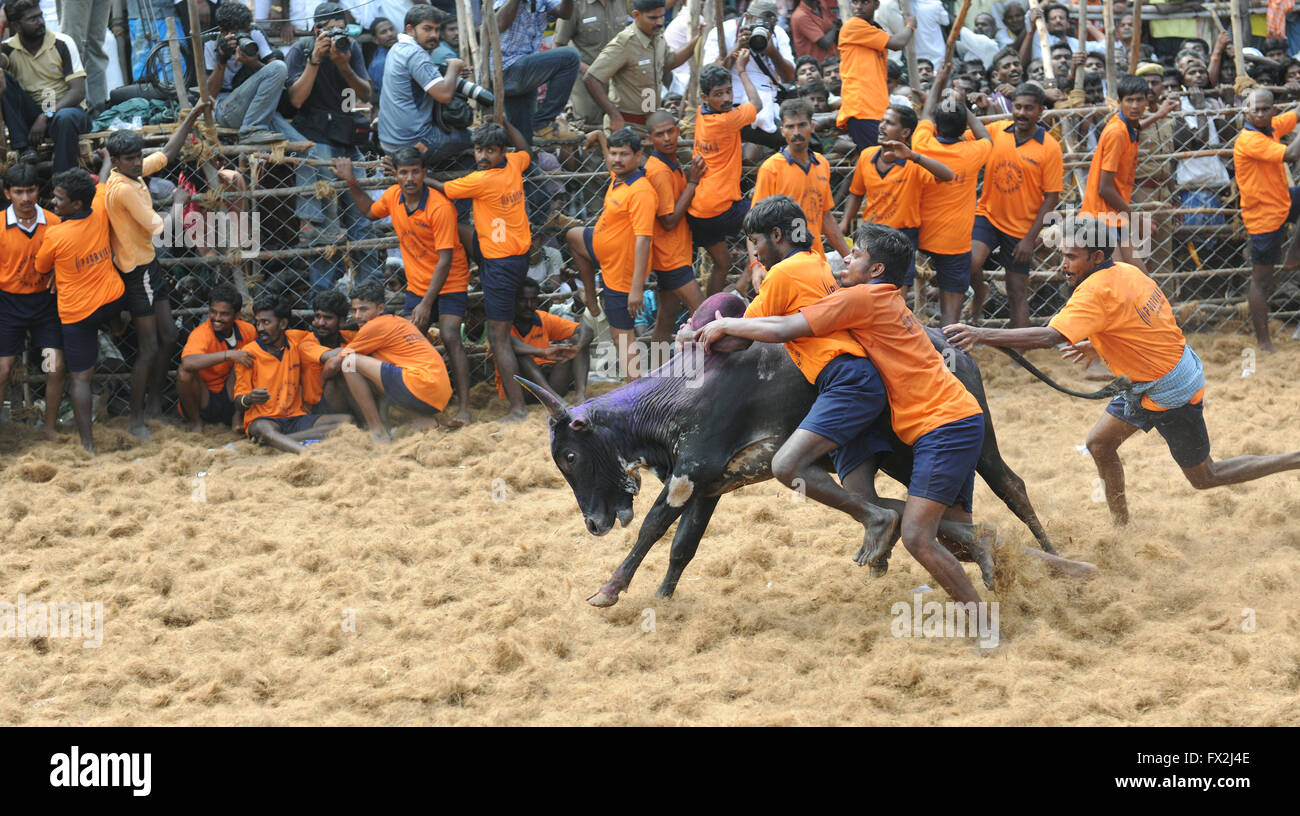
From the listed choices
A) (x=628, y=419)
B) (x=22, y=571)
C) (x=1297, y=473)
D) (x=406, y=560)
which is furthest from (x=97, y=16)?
(x=1297, y=473)

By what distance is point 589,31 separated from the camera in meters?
10.5

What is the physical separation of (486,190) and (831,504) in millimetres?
4534

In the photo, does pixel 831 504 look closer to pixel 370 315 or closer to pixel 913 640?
pixel 913 640

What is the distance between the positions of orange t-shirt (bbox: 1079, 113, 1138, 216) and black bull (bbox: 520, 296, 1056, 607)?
4.15m

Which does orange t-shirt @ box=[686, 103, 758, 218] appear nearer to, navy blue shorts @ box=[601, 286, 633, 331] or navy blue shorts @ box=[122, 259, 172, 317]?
navy blue shorts @ box=[601, 286, 633, 331]

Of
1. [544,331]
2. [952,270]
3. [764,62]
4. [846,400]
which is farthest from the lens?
[764,62]

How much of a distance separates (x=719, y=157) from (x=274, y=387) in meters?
3.43

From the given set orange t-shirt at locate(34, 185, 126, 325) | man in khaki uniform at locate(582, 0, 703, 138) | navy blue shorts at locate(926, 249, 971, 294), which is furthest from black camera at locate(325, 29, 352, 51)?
navy blue shorts at locate(926, 249, 971, 294)

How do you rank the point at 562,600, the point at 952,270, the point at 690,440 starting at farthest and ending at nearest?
the point at 952,270 → the point at 562,600 → the point at 690,440

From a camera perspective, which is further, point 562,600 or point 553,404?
point 562,600

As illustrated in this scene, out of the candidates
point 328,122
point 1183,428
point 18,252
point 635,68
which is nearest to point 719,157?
point 635,68

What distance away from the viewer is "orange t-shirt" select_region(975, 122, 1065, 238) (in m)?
9.49

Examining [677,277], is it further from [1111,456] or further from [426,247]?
[1111,456]

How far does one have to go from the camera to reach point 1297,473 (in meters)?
7.36
